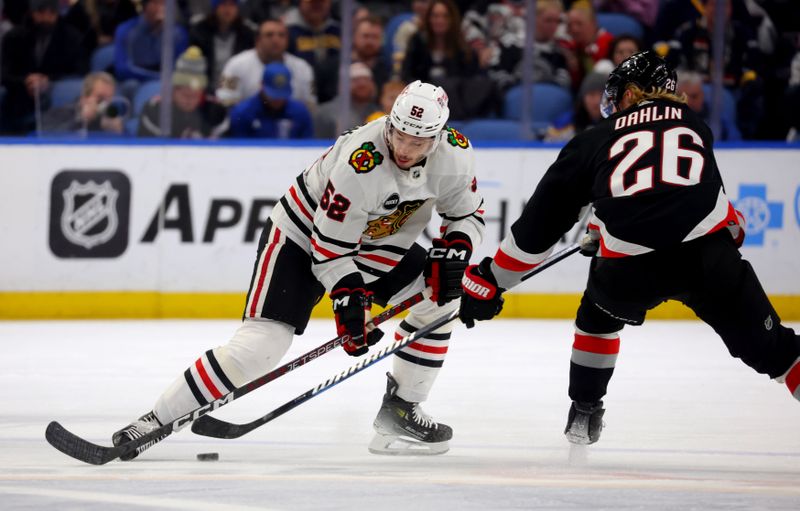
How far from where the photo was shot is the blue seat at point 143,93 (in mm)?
6526

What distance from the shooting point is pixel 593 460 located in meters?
3.51

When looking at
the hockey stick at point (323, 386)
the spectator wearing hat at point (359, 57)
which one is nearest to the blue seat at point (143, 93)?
the spectator wearing hat at point (359, 57)

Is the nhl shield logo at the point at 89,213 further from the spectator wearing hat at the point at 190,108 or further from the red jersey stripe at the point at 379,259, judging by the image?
the red jersey stripe at the point at 379,259

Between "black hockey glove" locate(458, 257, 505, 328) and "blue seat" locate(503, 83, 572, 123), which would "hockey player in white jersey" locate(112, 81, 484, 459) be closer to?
"black hockey glove" locate(458, 257, 505, 328)

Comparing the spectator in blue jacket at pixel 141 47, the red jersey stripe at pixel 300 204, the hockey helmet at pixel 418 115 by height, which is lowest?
the red jersey stripe at pixel 300 204

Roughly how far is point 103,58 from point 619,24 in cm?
275

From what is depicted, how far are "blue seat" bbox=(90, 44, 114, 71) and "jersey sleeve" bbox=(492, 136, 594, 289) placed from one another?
141 inches

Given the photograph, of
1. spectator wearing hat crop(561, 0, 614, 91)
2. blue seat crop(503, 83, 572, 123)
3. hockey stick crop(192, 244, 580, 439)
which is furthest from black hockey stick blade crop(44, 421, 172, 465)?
spectator wearing hat crop(561, 0, 614, 91)

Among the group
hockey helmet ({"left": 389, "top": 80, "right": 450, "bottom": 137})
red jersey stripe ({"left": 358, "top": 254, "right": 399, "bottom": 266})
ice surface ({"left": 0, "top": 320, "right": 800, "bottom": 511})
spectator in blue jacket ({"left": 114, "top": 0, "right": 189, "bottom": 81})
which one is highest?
hockey helmet ({"left": 389, "top": 80, "right": 450, "bottom": 137})

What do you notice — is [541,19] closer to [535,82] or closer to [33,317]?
[535,82]

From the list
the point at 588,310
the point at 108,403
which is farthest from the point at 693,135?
the point at 108,403

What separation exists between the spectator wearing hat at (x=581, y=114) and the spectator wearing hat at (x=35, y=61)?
8.17ft

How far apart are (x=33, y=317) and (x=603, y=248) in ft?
12.7

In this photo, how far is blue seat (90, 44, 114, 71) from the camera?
654cm
